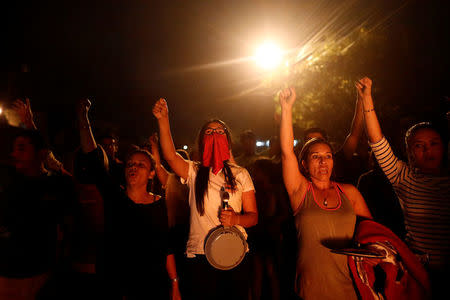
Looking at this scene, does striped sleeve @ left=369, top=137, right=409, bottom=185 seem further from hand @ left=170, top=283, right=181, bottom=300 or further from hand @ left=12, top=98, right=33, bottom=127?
hand @ left=12, top=98, right=33, bottom=127

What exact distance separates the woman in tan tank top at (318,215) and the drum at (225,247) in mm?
607

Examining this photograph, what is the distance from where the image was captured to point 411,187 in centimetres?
321

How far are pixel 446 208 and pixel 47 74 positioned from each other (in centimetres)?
1721

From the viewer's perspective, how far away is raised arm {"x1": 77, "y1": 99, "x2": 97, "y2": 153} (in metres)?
3.26

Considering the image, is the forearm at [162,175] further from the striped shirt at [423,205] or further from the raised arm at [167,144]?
the striped shirt at [423,205]

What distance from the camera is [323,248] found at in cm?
294

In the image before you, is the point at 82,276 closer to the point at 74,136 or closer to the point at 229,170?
the point at 229,170

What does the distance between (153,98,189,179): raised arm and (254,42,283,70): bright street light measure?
7233 mm

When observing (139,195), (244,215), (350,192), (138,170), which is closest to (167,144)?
(138,170)

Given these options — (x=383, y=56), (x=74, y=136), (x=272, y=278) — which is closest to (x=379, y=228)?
(x=272, y=278)

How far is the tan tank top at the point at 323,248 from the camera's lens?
2855 mm

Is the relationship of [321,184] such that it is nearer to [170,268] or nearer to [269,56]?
[170,268]

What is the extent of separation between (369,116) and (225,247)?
213 centimetres

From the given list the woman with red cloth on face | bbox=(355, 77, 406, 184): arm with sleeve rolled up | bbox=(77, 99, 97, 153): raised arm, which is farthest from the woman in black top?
bbox=(355, 77, 406, 184): arm with sleeve rolled up
